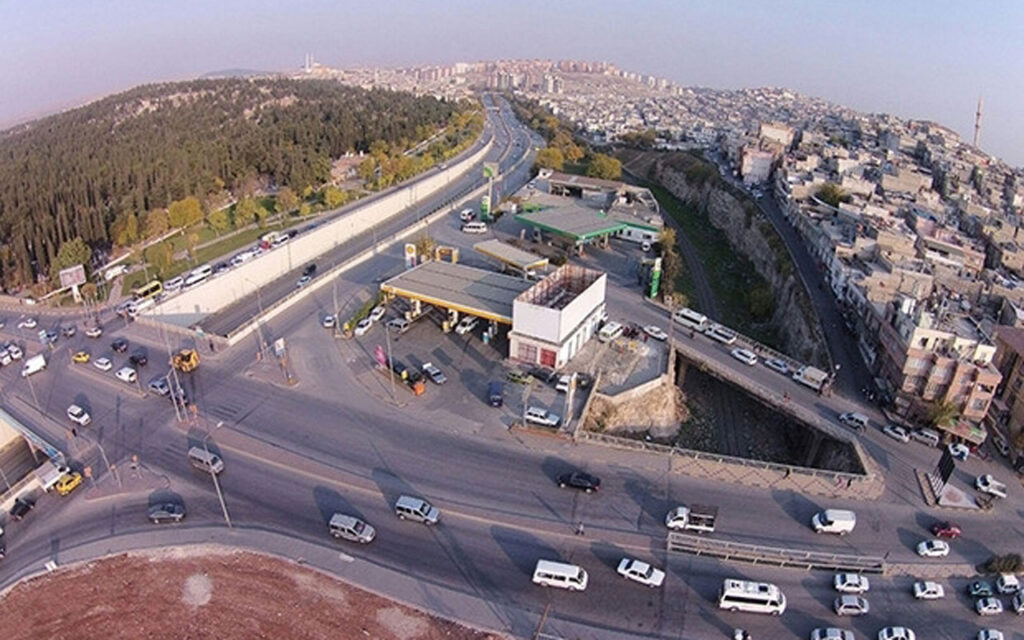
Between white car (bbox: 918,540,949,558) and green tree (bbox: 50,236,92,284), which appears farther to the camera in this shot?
green tree (bbox: 50,236,92,284)

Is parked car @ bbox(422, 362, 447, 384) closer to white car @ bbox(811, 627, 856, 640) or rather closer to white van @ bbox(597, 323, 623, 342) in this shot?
white van @ bbox(597, 323, 623, 342)

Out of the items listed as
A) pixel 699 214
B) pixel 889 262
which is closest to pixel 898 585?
pixel 889 262

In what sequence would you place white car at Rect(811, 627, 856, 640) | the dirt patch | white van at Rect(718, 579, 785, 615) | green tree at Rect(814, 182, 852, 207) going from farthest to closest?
green tree at Rect(814, 182, 852, 207) < white van at Rect(718, 579, 785, 615) < the dirt patch < white car at Rect(811, 627, 856, 640)

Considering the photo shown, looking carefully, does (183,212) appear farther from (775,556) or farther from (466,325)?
(775,556)

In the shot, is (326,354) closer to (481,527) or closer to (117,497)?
(117,497)

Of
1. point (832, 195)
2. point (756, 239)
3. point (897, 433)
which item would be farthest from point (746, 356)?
point (832, 195)

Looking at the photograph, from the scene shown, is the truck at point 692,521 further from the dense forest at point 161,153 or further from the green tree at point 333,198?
the green tree at point 333,198

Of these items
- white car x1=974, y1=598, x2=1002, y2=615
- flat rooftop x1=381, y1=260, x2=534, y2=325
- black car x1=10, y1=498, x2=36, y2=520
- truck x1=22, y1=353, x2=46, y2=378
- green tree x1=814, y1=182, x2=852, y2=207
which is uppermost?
green tree x1=814, y1=182, x2=852, y2=207

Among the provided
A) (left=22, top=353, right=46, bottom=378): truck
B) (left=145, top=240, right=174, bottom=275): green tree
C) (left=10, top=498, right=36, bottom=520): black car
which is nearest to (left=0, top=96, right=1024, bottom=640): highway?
(left=10, top=498, right=36, bottom=520): black car
